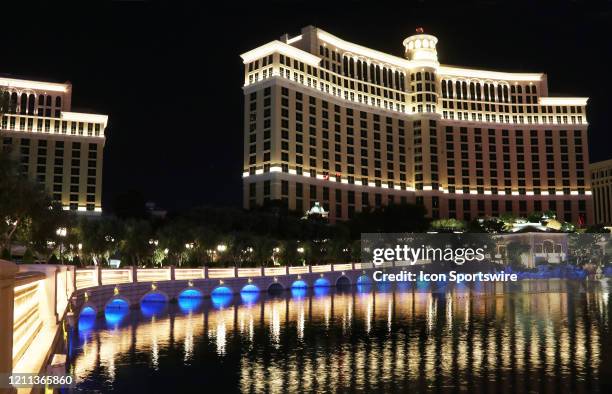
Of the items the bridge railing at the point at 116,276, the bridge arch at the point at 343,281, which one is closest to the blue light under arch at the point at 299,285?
the bridge arch at the point at 343,281

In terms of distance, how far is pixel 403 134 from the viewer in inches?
6737

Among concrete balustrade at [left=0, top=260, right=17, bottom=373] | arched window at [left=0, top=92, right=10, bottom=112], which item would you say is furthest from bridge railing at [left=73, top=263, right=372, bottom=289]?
concrete balustrade at [left=0, top=260, right=17, bottom=373]

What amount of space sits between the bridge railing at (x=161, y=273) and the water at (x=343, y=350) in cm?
245

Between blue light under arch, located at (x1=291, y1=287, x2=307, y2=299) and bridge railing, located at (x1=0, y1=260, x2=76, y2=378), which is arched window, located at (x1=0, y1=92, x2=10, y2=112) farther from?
blue light under arch, located at (x1=291, y1=287, x2=307, y2=299)

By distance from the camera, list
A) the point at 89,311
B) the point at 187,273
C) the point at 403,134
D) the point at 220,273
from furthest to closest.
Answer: the point at 403,134
the point at 220,273
the point at 187,273
the point at 89,311

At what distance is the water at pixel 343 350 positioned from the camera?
2108cm

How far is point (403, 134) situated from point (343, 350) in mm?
147382

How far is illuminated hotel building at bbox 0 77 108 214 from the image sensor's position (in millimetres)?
145125

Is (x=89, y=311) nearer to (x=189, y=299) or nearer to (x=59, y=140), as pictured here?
(x=189, y=299)

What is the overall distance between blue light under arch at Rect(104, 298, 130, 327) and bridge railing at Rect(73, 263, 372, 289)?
1786 millimetres

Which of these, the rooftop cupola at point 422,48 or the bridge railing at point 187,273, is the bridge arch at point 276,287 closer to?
the bridge railing at point 187,273

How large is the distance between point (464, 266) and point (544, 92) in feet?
312

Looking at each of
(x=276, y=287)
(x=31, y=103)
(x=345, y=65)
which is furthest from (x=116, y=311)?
(x=345, y=65)

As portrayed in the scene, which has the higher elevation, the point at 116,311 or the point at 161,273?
the point at 161,273
